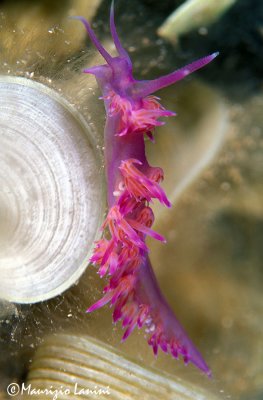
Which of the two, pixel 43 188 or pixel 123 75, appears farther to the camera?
pixel 43 188

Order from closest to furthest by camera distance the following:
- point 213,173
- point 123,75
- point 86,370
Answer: point 123,75 < point 86,370 < point 213,173

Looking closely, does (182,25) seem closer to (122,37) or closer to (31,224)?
(122,37)

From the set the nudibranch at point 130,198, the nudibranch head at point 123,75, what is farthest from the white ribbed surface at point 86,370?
the nudibranch head at point 123,75

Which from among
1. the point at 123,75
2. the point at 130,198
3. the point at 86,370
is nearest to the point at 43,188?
the point at 130,198

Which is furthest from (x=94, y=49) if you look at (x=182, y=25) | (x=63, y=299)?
(x=63, y=299)

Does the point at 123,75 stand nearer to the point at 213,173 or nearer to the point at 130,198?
the point at 130,198

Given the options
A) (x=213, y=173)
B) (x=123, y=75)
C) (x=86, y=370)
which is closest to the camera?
(x=123, y=75)
